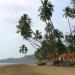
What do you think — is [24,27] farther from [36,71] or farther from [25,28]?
[36,71]

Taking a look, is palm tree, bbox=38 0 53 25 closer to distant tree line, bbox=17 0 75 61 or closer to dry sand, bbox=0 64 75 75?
distant tree line, bbox=17 0 75 61

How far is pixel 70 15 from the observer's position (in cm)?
7588

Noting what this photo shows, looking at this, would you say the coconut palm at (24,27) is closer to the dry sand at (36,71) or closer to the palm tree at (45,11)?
the palm tree at (45,11)

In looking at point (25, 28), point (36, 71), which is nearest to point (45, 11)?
point (25, 28)

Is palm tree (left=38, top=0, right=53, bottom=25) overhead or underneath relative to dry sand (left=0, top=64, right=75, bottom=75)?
overhead

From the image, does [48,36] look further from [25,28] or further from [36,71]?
[36,71]

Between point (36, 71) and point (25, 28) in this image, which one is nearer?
point (36, 71)

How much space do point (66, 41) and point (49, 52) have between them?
24.9 feet

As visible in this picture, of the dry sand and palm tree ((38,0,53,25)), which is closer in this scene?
the dry sand

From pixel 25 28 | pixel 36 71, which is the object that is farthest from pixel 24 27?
pixel 36 71

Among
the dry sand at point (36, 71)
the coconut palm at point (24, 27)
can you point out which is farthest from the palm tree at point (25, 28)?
the dry sand at point (36, 71)

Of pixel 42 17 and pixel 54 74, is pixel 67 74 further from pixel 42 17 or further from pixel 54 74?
pixel 42 17

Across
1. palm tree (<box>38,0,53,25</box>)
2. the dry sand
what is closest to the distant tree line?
palm tree (<box>38,0,53,25</box>)

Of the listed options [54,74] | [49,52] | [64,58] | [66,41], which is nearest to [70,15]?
[66,41]
